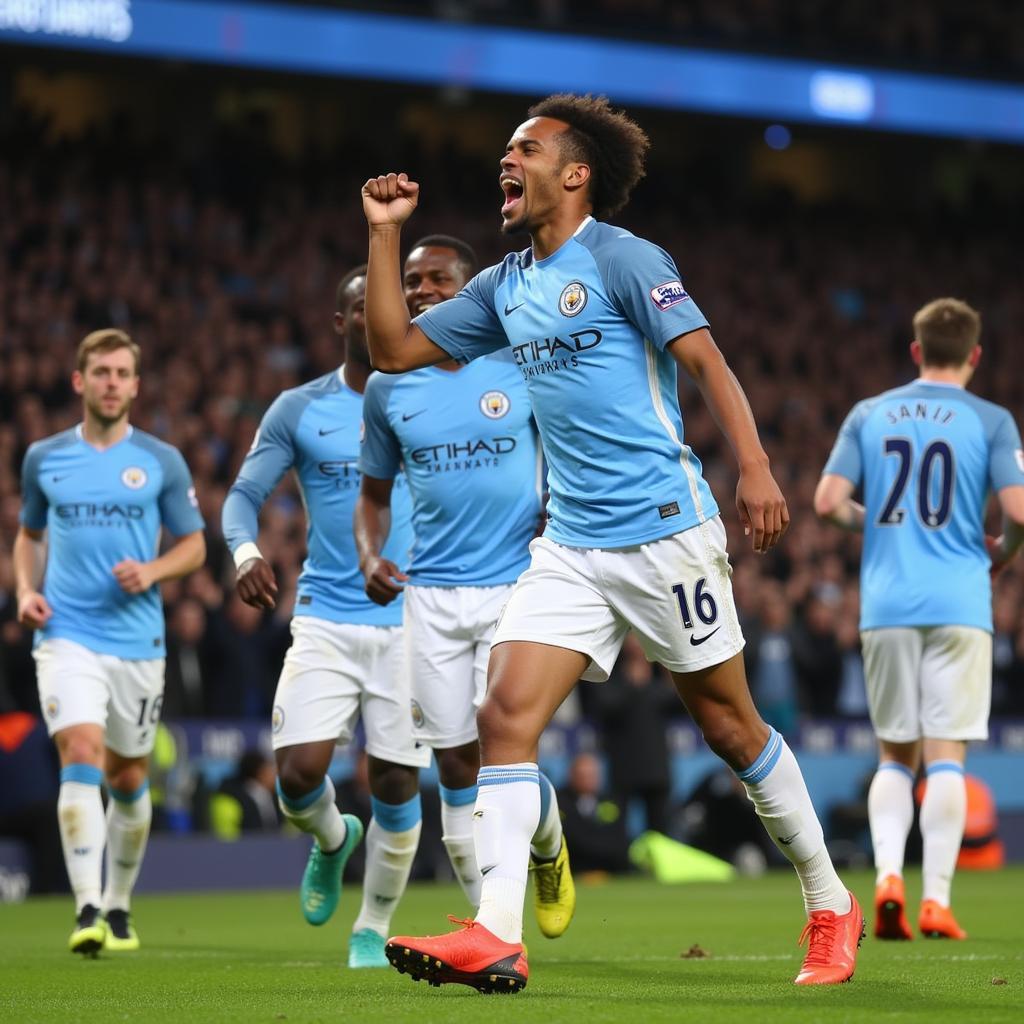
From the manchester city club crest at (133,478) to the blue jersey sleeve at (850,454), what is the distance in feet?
9.77

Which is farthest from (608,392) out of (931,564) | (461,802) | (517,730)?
(931,564)

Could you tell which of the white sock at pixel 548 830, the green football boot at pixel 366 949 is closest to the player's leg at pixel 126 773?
the green football boot at pixel 366 949

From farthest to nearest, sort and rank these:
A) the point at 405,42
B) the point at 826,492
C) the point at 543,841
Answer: the point at 405,42 < the point at 826,492 < the point at 543,841

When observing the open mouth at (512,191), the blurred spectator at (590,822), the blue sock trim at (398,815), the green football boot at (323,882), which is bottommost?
the blurred spectator at (590,822)

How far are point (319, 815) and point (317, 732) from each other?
0.32m

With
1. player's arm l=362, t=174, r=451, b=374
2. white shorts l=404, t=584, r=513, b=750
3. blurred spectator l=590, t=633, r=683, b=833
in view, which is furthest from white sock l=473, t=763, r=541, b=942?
blurred spectator l=590, t=633, r=683, b=833

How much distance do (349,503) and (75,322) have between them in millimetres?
12536

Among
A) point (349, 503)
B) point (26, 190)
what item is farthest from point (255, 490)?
point (26, 190)

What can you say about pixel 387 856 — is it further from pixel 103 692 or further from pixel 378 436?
pixel 103 692

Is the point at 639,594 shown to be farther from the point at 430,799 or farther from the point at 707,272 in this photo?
A: the point at 707,272

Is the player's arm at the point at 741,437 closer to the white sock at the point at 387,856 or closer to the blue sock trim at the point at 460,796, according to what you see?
the blue sock trim at the point at 460,796

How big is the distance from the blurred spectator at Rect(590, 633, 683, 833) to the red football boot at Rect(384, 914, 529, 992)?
398 inches

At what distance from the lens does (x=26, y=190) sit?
21109mm

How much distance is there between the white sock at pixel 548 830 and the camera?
21.8 ft
